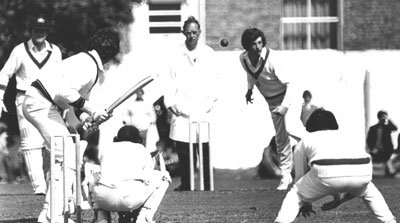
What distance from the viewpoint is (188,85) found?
1769 centimetres

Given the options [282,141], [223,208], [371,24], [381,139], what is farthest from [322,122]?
[371,24]

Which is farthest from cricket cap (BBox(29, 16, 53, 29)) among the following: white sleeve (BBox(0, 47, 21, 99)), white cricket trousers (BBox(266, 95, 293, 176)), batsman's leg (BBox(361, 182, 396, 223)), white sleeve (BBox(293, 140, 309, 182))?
batsman's leg (BBox(361, 182, 396, 223))

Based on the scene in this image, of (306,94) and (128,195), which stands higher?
(128,195)

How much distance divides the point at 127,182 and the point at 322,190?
1591mm

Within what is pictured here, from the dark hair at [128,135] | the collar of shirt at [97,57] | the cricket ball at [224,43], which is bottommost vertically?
the dark hair at [128,135]

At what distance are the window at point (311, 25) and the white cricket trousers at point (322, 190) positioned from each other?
53.9 ft

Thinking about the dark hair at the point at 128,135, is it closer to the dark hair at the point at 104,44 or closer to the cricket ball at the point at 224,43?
the dark hair at the point at 104,44

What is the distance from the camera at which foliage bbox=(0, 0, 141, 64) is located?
20812mm

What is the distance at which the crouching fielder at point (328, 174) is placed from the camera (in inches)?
432

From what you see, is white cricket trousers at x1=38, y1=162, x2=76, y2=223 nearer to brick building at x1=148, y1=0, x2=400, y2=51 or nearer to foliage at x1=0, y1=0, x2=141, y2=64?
foliage at x1=0, y1=0, x2=141, y2=64

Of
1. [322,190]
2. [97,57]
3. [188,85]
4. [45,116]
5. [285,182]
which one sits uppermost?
[97,57]

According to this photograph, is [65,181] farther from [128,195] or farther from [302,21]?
[302,21]

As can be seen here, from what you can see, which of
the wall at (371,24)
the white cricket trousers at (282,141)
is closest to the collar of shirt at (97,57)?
the white cricket trousers at (282,141)

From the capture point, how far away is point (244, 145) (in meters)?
26.9
